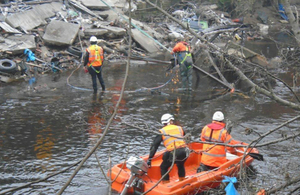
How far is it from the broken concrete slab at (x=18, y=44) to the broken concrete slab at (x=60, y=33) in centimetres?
119

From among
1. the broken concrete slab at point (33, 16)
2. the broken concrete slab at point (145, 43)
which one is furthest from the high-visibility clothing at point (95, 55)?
the broken concrete slab at point (145, 43)

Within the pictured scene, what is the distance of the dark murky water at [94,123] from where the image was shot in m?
8.23

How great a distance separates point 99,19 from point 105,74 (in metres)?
9.09

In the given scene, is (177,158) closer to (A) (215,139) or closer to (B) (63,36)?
(A) (215,139)

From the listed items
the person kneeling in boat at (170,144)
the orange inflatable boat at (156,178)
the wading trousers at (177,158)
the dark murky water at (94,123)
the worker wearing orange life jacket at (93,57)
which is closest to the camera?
the orange inflatable boat at (156,178)

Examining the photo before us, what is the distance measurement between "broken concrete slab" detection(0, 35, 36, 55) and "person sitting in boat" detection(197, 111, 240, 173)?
1212 cm

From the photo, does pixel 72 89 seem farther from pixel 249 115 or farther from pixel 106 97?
pixel 249 115

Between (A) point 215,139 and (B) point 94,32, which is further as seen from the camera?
(B) point 94,32

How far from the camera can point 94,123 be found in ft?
37.6

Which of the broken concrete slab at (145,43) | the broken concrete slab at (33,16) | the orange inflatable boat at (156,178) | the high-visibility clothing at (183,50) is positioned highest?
the high-visibility clothing at (183,50)

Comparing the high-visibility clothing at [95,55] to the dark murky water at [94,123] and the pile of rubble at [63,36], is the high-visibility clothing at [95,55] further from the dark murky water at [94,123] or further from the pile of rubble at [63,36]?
the pile of rubble at [63,36]

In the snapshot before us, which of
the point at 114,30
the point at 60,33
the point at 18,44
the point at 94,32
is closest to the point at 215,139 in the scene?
the point at 18,44

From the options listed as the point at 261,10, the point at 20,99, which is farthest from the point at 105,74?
the point at 261,10

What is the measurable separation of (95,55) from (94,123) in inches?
131
